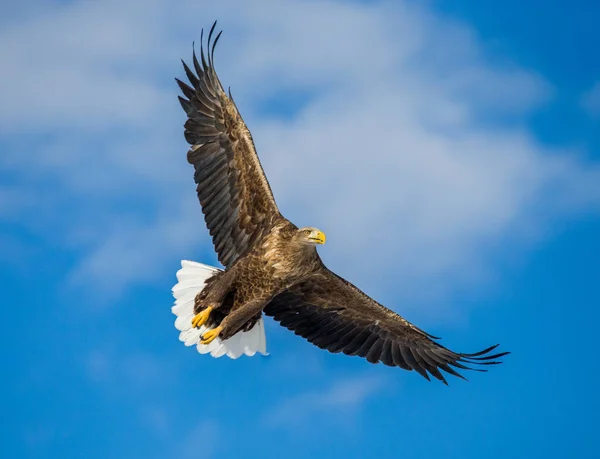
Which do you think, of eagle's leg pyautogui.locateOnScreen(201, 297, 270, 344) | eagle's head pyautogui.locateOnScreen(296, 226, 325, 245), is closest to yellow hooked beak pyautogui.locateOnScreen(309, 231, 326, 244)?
eagle's head pyautogui.locateOnScreen(296, 226, 325, 245)

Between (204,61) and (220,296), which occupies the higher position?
(204,61)

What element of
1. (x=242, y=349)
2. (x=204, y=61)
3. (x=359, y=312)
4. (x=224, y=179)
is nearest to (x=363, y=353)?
(x=359, y=312)

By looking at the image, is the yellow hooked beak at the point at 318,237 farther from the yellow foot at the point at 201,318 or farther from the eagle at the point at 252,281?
the yellow foot at the point at 201,318

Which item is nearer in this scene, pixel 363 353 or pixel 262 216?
pixel 262 216

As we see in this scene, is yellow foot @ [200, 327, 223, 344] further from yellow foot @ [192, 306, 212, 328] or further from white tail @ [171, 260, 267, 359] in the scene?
white tail @ [171, 260, 267, 359]

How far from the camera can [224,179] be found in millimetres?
13359

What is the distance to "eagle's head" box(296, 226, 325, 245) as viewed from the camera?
12617 mm

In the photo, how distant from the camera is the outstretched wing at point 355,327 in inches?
556

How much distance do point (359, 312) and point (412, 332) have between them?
2.28 ft

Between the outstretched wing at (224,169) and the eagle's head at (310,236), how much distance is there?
1.77ft

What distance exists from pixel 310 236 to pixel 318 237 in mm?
103

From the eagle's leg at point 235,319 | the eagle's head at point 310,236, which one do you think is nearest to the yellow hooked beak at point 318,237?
the eagle's head at point 310,236

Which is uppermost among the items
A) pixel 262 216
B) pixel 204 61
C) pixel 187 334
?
pixel 204 61

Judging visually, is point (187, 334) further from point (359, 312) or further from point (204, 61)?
point (204, 61)
